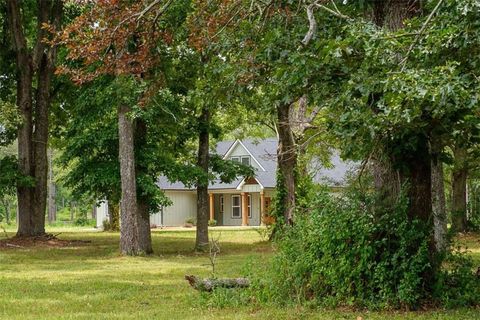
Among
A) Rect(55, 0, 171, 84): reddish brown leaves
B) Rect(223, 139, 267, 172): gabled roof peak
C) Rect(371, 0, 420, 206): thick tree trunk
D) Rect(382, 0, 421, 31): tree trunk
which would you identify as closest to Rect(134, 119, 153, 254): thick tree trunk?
Rect(55, 0, 171, 84): reddish brown leaves

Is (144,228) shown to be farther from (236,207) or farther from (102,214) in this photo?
(102,214)

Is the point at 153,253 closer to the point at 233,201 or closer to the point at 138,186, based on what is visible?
the point at 138,186

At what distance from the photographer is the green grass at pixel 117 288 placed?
825 centimetres

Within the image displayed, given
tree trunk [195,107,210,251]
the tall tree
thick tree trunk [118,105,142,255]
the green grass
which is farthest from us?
the tall tree

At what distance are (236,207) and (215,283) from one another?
34.6m

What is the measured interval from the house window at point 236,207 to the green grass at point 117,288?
23339 millimetres

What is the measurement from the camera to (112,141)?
2003cm

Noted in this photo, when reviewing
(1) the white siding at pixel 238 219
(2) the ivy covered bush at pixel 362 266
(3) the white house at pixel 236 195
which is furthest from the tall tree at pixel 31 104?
(1) the white siding at pixel 238 219

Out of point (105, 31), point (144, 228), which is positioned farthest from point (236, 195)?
point (105, 31)

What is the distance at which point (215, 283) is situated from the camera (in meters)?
9.52

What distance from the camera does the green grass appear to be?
825cm

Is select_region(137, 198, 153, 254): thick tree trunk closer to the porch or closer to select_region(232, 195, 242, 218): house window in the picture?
the porch

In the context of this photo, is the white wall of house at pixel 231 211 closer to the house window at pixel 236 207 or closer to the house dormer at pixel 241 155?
the house window at pixel 236 207

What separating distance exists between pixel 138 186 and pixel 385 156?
11720mm
